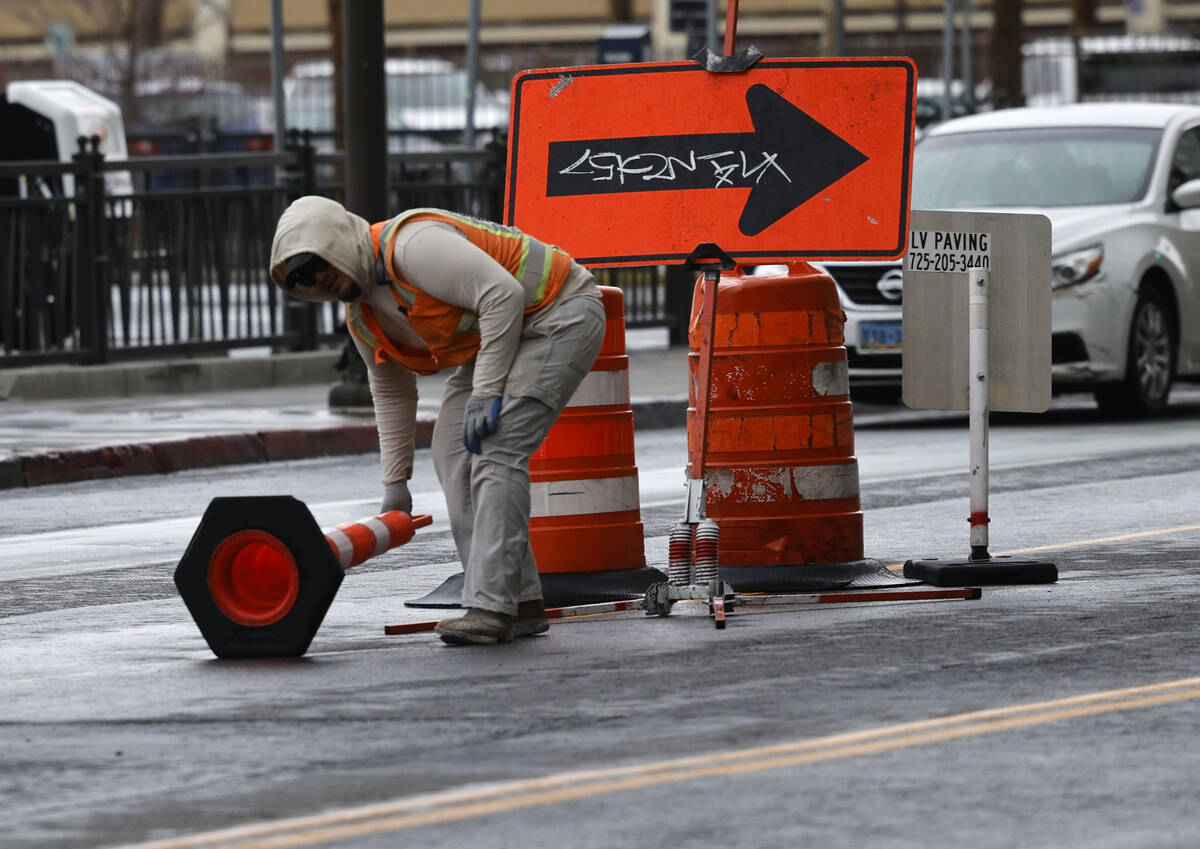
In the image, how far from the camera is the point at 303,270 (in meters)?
7.35

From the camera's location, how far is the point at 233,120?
39.9 m

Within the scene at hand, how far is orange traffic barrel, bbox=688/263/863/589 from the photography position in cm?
860

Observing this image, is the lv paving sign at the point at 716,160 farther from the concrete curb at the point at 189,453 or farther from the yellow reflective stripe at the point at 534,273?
the concrete curb at the point at 189,453

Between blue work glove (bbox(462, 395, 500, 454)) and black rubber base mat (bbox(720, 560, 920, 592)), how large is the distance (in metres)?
1.41

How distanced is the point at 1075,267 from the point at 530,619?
318 inches

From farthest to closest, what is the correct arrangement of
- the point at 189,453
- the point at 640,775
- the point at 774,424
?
the point at 189,453, the point at 774,424, the point at 640,775

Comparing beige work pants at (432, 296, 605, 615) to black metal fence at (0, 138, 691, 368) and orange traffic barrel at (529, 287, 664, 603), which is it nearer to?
orange traffic barrel at (529, 287, 664, 603)

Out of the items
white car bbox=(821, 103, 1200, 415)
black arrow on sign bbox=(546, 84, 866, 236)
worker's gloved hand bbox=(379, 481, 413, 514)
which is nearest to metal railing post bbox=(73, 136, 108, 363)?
white car bbox=(821, 103, 1200, 415)

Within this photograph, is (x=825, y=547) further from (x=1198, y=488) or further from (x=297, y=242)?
(x=1198, y=488)

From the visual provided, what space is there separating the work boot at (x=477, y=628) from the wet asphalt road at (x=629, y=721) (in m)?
0.06

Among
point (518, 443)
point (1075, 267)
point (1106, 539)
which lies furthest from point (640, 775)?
point (1075, 267)

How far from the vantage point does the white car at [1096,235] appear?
1517cm

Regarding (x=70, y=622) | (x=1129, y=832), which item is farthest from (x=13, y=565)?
(x=1129, y=832)

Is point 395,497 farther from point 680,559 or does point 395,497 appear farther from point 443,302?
point 680,559
